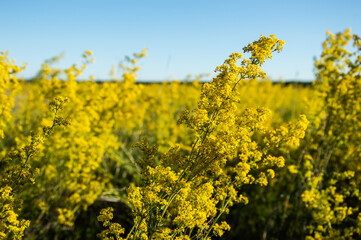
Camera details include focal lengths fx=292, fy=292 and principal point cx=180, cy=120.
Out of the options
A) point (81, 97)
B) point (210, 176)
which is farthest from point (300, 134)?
point (81, 97)

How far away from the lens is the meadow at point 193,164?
83.4 inches

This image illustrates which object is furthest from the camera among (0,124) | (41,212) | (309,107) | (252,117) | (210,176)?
(309,107)

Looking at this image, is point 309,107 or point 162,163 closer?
point 162,163

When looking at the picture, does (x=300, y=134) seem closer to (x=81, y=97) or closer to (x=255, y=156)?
(x=255, y=156)

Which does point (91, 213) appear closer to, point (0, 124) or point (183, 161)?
point (0, 124)

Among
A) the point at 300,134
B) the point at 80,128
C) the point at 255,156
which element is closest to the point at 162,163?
the point at 255,156

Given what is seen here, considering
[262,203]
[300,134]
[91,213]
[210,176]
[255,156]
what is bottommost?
[91,213]

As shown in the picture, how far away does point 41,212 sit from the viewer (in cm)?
475

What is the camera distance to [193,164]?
215 cm

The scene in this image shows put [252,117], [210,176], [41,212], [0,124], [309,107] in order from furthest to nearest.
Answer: [309,107], [41,212], [0,124], [210,176], [252,117]

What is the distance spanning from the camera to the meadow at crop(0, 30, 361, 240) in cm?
212

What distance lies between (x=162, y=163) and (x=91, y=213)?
384 cm

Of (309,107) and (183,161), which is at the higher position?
(309,107)

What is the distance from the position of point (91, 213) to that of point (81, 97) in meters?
2.20
